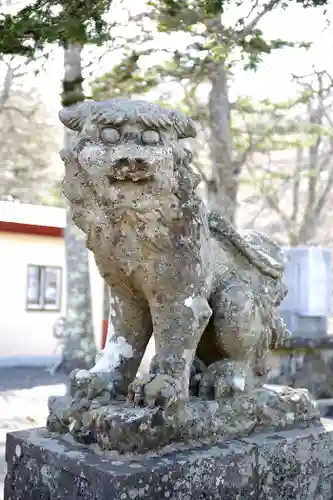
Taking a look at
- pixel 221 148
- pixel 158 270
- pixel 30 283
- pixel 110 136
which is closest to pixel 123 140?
pixel 110 136

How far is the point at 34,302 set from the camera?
1056cm

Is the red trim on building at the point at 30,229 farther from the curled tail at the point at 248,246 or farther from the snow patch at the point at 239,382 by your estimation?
the snow patch at the point at 239,382

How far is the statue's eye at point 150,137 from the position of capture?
1.59 metres

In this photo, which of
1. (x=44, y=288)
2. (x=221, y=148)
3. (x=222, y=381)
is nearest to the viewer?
(x=222, y=381)

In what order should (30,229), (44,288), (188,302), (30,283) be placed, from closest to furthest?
(188,302) → (30,229) → (30,283) → (44,288)

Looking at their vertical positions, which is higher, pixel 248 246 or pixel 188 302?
pixel 248 246

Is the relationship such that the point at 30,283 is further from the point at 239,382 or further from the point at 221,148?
the point at 239,382

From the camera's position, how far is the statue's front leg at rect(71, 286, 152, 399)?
1861 mm

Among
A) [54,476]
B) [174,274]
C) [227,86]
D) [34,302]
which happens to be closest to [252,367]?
[174,274]

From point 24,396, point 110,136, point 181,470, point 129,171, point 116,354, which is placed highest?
point 110,136

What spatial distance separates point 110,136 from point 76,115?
0.17m

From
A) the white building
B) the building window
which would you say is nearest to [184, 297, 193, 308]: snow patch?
the white building

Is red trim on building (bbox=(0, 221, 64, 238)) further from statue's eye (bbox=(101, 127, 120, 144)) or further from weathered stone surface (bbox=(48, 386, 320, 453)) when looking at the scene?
statue's eye (bbox=(101, 127, 120, 144))

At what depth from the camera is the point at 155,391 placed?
1634 millimetres
